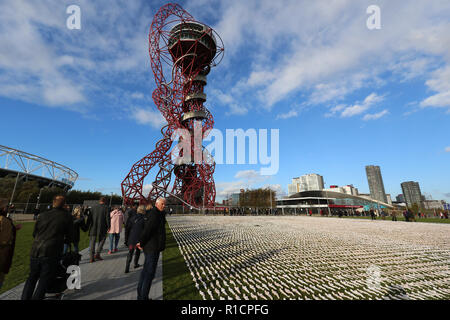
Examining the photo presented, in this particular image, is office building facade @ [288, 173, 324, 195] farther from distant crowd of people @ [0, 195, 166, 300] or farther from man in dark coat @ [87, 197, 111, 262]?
distant crowd of people @ [0, 195, 166, 300]

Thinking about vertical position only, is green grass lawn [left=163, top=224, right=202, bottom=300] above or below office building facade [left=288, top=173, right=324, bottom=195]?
below

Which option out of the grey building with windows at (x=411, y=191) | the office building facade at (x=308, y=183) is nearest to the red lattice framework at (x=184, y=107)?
the office building facade at (x=308, y=183)

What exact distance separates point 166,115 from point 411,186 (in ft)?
797

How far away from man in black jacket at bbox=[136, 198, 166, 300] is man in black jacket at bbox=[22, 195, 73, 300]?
1.27 metres

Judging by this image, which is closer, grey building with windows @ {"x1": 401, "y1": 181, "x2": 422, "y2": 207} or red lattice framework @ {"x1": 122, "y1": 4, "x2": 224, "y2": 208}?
red lattice framework @ {"x1": 122, "y1": 4, "x2": 224, "y2": 208}

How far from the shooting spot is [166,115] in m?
38.2

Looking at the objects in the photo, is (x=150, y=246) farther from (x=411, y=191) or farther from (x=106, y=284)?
(x=411, y=191)

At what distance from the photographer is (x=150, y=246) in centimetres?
333

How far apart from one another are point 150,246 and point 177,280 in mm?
1558

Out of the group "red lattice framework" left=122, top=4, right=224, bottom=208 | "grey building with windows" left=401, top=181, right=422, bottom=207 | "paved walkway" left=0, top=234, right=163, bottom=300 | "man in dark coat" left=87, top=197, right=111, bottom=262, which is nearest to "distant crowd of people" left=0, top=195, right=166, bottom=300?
"paved walkway" left=0, top=234, right=163, bottom=300

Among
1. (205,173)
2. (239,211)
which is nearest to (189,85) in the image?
(205,173)

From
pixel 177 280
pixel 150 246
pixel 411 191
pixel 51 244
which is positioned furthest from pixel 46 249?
pixel 411 191

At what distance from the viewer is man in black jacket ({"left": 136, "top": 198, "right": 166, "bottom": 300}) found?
10.5 ft
